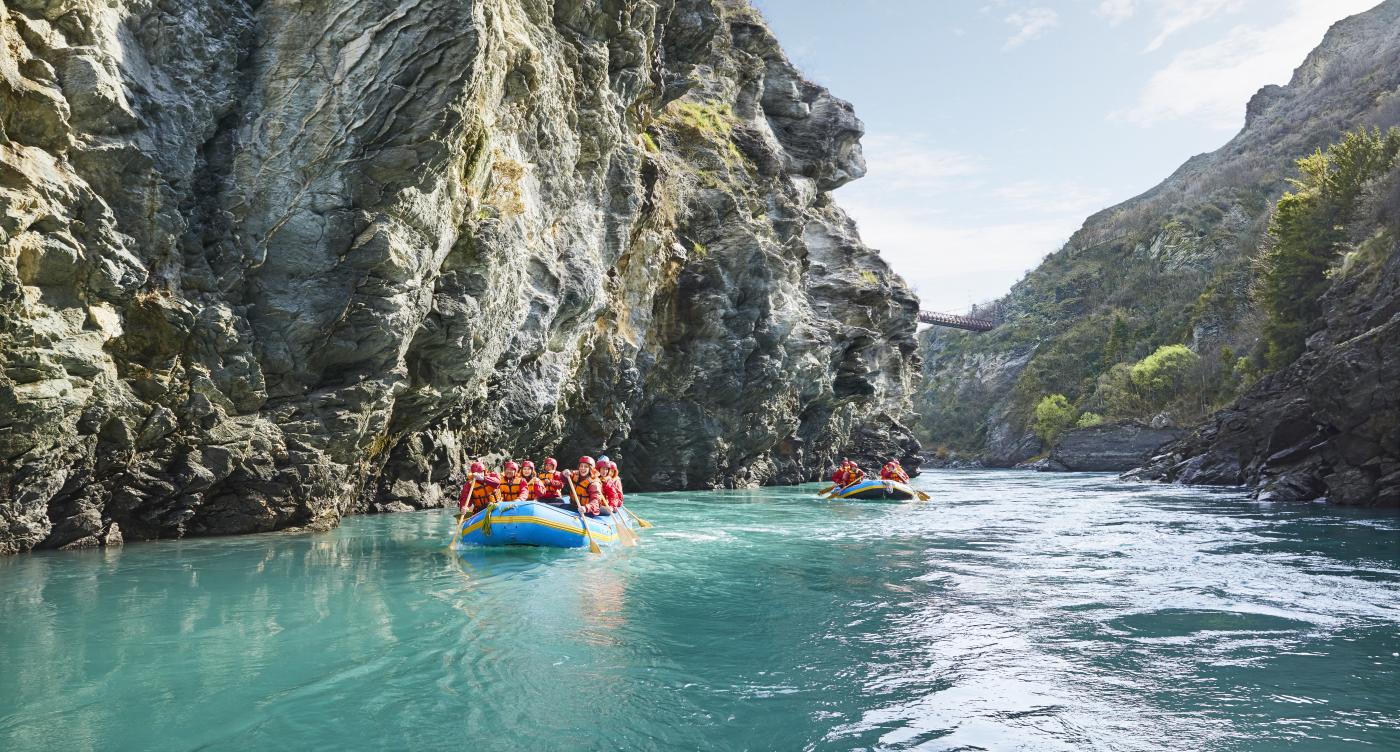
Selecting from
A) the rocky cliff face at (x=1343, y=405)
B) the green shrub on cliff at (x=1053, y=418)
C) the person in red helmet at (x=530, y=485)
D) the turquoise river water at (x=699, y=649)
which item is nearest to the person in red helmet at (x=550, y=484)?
the person in red helmet at (x=530, y=485)

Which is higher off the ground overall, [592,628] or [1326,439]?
[1326,439]

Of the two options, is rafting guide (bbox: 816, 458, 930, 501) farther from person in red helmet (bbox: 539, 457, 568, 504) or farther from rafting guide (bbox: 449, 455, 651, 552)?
person in red helmet (bbox: 539, 457, 568, 504)

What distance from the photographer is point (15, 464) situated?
35.8ft

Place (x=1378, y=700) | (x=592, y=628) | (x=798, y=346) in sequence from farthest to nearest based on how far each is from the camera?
(x=798, y=346) → (x=592, y=628) → (x=1378, y=700)

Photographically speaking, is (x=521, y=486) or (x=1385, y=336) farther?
(x=1385, y=336)

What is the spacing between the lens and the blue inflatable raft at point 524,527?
14469 mm

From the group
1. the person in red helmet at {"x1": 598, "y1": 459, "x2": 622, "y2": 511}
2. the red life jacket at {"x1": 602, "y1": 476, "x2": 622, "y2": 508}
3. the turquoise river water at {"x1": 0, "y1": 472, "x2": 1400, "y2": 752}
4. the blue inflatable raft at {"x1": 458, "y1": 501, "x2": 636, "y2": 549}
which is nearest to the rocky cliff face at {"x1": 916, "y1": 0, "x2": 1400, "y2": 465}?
the person in red helmet at {"x1": 598, "y1": 459, "x2": 622, "y2": 511}

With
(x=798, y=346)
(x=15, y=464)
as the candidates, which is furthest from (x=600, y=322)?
(x=15, y=464)

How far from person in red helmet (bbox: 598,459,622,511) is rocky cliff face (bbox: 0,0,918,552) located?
14.3ft

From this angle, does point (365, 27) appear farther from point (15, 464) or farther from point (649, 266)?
point (649, 266)

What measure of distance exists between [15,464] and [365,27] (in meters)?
8.63

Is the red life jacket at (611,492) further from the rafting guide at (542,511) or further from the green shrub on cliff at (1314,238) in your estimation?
→ the green shrub on cliff at (1314,238)

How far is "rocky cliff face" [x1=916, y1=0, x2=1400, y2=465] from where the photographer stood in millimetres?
79125

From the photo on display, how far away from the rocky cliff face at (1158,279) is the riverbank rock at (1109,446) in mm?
2685
